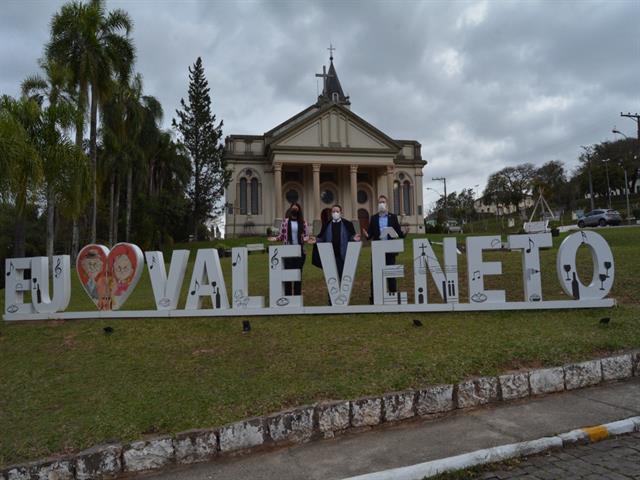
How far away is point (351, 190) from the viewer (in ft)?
Result: 121

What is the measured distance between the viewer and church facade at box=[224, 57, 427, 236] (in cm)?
3612

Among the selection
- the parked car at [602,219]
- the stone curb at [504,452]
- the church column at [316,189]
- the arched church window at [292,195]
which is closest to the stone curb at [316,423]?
the stone curb at [504,452]

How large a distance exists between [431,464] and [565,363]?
2.45 meters

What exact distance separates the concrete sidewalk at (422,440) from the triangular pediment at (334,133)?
3299 centimetres

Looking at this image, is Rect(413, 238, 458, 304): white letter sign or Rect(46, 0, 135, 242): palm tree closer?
Rect(413, 238, 458, 304): white letter sign

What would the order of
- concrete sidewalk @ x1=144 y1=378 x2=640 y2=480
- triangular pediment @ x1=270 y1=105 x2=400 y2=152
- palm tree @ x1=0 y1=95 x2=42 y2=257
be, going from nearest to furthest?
1. concrete sidewalk @ x1=144 y1=378 x2=640 y2=480
2. palm tree @ x1=0 y1=95 x2=42 y2=257
3. triangular pediment @ x1=270 y1=105 x2=400 y2=152

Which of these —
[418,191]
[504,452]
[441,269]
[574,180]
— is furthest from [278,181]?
[574,180]

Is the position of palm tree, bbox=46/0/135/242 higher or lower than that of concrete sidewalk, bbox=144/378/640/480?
higher

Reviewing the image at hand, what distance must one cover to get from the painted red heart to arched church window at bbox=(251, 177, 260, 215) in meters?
30.1

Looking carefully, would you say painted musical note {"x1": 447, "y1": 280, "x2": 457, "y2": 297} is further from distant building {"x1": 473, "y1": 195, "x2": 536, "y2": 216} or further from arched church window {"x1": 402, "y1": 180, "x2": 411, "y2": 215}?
distant building {"x1": 473, "y1": 195, "x2": 536, "y2": 216}

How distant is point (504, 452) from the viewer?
3.51m

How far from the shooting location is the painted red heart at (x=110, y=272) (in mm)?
7430

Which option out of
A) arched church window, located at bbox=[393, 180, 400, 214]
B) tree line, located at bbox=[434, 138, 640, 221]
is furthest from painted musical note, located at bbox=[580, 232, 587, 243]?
tree line, located at bbox=[434, 138, 640, 221]

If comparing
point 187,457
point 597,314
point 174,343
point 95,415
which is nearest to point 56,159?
point 174,343
